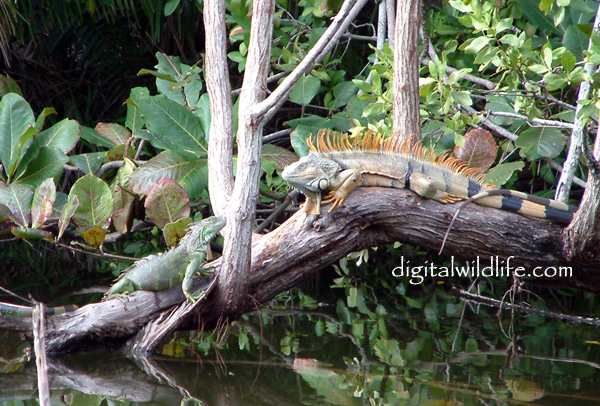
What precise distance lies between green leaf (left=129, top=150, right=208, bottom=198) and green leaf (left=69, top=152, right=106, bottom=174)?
2.14 ft

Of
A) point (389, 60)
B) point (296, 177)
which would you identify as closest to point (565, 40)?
point (389, 60)

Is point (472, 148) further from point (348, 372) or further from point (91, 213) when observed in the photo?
point (91, 213)

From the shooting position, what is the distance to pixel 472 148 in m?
4.14

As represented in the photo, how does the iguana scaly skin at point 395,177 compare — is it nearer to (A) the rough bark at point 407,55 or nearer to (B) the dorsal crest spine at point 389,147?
(B) the dorsal crest spine at point 389,147

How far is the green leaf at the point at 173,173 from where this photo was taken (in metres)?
4.53

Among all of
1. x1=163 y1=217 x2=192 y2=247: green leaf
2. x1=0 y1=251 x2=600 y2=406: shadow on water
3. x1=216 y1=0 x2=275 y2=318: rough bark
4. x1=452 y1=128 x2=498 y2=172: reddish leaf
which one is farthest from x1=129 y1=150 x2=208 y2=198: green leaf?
x1=452 y1=128 x2=498 y2=172: reddish leaf

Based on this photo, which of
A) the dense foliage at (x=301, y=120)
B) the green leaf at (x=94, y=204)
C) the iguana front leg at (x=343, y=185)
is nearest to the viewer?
the iguana front leg at (x=343, y=185)

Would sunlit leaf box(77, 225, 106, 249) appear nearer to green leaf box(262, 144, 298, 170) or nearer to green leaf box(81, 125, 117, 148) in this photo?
green leaf box(81, 125, 117, 148)

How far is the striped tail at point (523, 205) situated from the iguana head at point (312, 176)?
760 mm

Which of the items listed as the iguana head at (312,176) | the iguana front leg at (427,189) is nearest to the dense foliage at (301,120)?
the iguana front leg at (427,189)

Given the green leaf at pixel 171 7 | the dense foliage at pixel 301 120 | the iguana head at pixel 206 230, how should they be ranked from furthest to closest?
the green leaf at pixel 171 7 < the iguana head at pixel 206 230 < the dense foliage at pixel 301 120

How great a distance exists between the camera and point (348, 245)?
353cm

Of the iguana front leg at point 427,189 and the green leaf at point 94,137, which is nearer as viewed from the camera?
the iguana front leg at point 427,189

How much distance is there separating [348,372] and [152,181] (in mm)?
2173
